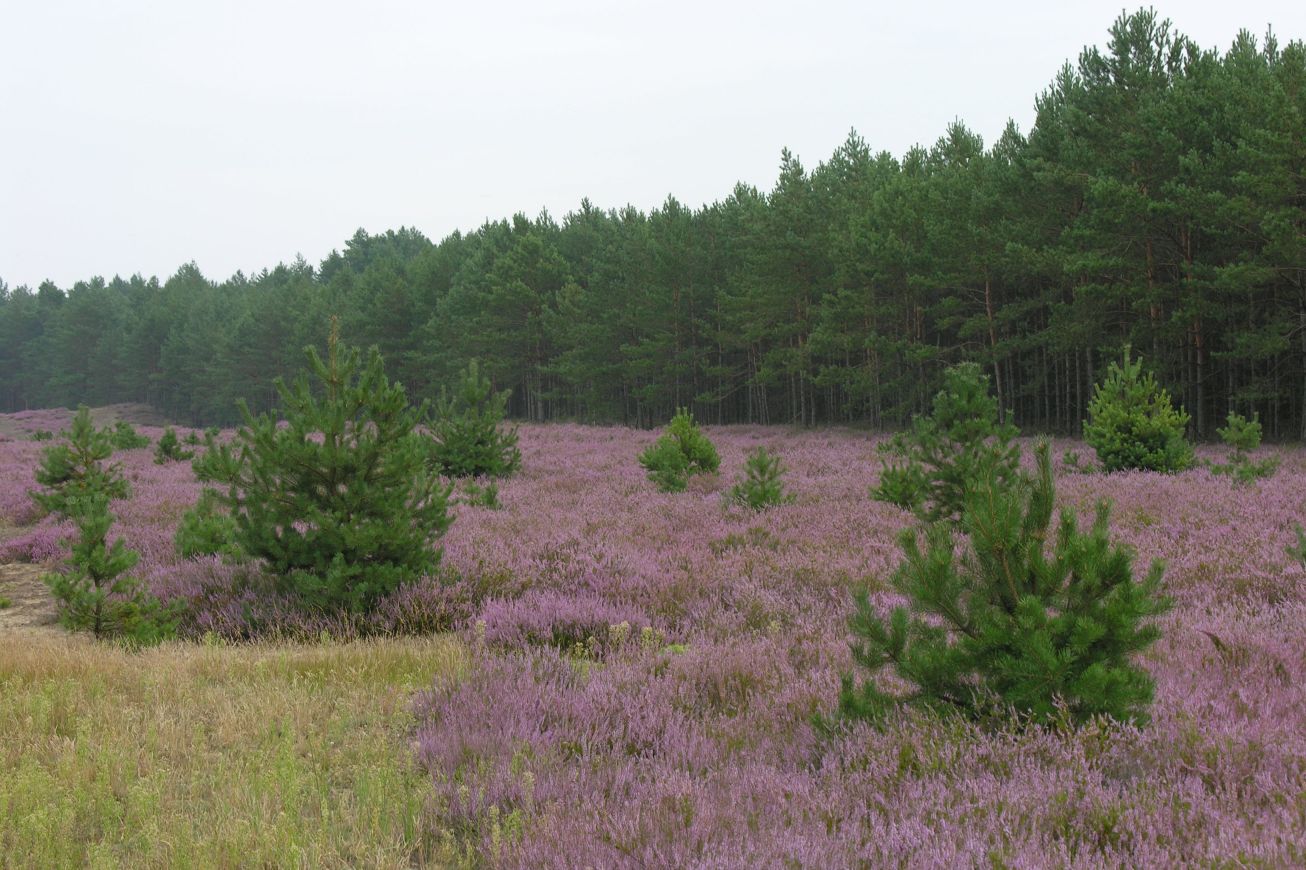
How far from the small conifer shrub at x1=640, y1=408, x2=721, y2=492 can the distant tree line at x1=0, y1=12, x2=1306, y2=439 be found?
41.8ft

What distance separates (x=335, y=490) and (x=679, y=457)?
872cm

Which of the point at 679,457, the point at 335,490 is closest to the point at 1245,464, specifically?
the point at 679,457

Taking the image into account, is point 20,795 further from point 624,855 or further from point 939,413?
point 939,413

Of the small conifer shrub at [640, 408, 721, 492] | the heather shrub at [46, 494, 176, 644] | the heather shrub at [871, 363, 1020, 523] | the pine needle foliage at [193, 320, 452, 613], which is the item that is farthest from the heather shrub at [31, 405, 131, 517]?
the heather shrub at [871, 363, 1020, 523]

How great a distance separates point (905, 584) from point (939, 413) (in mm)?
6276

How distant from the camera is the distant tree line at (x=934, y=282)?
2177cm

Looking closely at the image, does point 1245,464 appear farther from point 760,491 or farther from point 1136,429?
point 760,491

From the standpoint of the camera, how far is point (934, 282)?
2831cm

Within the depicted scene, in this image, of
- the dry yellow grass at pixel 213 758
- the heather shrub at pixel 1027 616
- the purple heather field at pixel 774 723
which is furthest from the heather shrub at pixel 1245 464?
the dry yellow grass at pixel 213 758

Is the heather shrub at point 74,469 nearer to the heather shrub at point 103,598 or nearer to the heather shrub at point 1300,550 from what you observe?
the heather shrub at point 103,598

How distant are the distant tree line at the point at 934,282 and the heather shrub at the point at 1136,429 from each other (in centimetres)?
769

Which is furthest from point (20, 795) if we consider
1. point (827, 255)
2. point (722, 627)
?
point (827, 255)

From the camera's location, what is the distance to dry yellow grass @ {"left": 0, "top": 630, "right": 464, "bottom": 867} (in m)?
2.90

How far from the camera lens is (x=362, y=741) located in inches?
159
